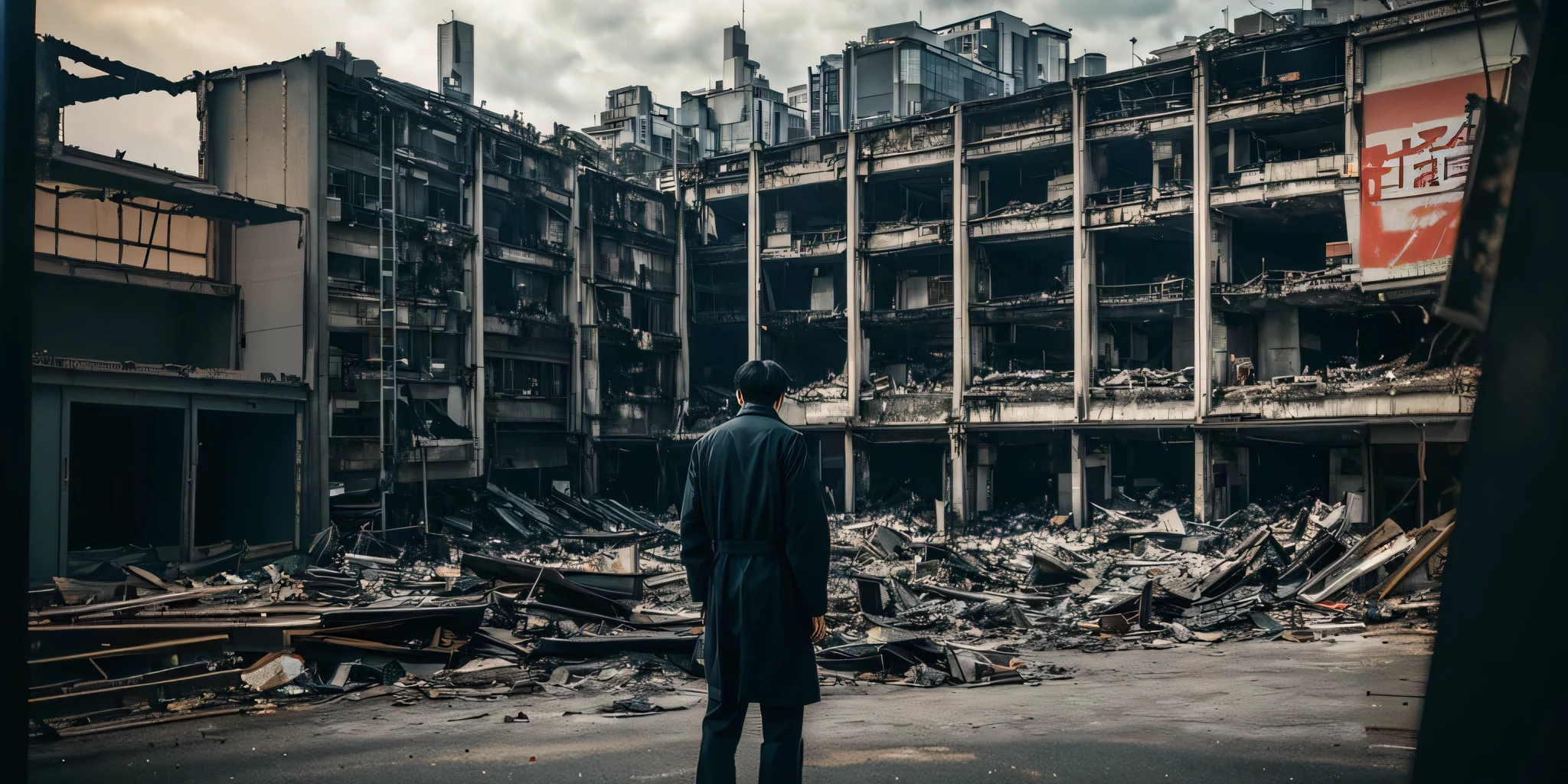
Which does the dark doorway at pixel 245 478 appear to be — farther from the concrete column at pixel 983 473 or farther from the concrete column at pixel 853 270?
the concrete column at pixel 983 473

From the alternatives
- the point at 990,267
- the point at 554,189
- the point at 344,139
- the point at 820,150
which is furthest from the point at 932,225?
the point at 344,139

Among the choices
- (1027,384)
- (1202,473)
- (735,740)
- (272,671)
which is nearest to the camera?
(735,740)

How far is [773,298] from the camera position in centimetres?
4272

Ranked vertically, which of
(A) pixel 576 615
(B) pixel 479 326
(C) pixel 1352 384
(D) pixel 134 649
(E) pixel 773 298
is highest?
(E) pixel 773 298

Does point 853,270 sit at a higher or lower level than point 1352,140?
lower

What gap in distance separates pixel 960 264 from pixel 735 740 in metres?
34.2

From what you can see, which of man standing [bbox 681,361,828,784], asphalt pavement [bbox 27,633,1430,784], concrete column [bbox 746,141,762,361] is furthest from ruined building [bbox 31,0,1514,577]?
man standing [bbox 681,361,828,784]

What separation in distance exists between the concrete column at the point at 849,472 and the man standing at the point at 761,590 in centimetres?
3395

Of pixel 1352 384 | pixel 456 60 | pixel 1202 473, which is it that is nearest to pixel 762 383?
pixel 1352 384

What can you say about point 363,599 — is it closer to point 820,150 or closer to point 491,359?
point 491,359

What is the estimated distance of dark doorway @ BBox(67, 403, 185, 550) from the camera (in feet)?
75.2

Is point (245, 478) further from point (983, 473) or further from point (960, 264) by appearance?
point (960, 264)

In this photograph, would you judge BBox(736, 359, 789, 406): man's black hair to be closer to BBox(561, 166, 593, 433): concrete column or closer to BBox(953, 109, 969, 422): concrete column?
BBox(953, 109, 969, 422): concrete column

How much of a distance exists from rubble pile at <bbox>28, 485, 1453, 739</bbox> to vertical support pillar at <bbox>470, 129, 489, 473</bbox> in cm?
568
